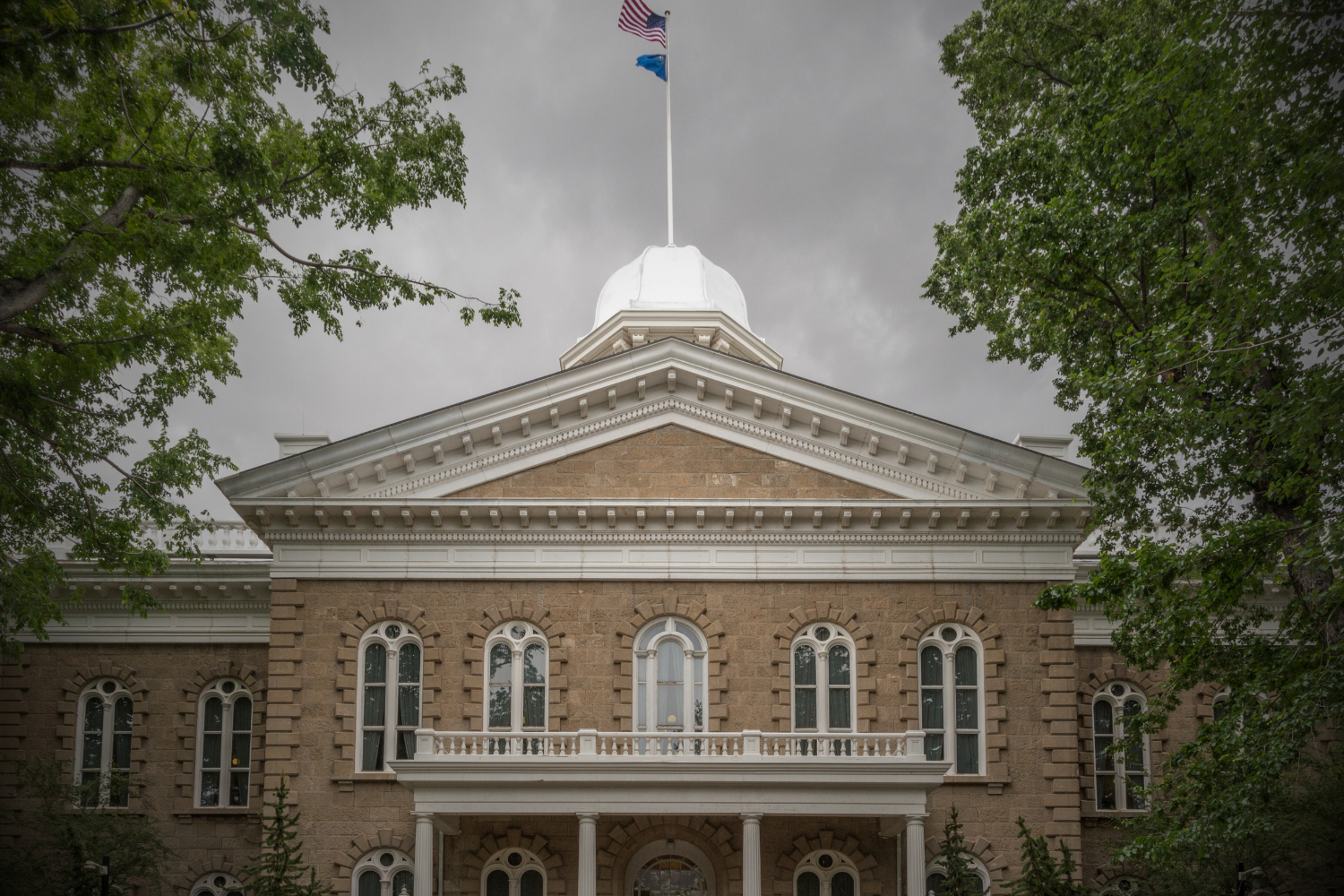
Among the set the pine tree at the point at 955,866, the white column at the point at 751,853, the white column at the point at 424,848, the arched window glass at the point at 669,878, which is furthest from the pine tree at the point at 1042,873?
the white column at the point at 424,848

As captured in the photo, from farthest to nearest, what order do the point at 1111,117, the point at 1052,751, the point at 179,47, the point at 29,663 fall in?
the point at 29,663, the point at 1052,751, the point at 1111,117, the point at 179,47

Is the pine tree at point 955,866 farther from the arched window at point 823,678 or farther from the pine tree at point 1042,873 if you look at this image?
the arched window at point 823,678

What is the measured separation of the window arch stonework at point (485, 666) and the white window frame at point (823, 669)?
4347mm

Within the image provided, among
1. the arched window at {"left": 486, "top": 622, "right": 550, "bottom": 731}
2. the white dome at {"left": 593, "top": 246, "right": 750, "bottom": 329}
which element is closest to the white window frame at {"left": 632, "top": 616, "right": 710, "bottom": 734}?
the arched window at {"left": 486, "top": 622, "right": 550, "bottom": 731}

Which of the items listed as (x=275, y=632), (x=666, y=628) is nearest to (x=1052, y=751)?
(x=666, y=628)

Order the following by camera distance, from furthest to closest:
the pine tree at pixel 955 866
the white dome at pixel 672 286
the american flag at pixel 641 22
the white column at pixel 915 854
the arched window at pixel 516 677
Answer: the white dome at pixel 672 286
the american flag at pixel 641 22
the arched window at pixel 516 677
the white column at pixel 915 854
the pine tree at pixel 955 866

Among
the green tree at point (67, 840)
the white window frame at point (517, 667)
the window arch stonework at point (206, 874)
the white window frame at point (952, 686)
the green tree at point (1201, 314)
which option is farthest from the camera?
the window arch stonework at point (206, 874)

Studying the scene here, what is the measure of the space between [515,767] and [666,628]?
4120 millimetres

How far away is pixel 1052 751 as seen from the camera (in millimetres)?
22031

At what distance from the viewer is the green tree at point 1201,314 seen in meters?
14.0

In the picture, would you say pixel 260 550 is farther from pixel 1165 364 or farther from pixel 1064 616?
pixel 1165 364

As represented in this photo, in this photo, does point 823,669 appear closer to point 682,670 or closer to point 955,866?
point 682,670

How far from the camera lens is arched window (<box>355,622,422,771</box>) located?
875 inches

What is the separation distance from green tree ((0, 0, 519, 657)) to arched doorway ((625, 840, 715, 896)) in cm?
1012
